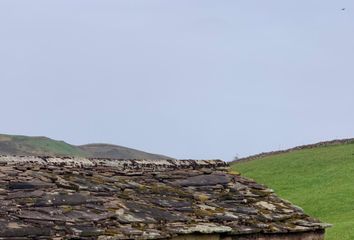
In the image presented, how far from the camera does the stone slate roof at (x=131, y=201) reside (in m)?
8.56

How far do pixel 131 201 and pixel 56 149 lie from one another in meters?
56.3

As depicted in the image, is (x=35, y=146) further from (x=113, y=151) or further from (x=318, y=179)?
(x=318, y=179)

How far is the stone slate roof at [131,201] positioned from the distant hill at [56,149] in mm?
49374

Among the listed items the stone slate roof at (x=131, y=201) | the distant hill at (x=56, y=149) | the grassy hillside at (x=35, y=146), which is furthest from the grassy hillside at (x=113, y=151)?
the stone slate roof at (x=131, y=201)

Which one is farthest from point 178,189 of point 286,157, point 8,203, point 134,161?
point 286,157

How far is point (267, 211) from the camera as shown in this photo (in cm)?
1103

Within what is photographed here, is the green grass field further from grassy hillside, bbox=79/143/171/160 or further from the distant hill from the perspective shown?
grassy hillside, bbox=79/143/171/160

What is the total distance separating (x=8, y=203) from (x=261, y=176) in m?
27.8

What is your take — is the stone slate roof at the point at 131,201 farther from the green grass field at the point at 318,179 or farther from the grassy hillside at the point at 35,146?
the grassy hillside at the point at 35,146

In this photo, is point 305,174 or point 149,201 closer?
point 149,201

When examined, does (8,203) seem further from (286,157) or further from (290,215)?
(286,157)

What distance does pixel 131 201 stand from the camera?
32.3 ft

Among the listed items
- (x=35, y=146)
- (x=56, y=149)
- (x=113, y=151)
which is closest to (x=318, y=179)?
(x=56, y=149)

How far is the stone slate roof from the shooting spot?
8.56m
